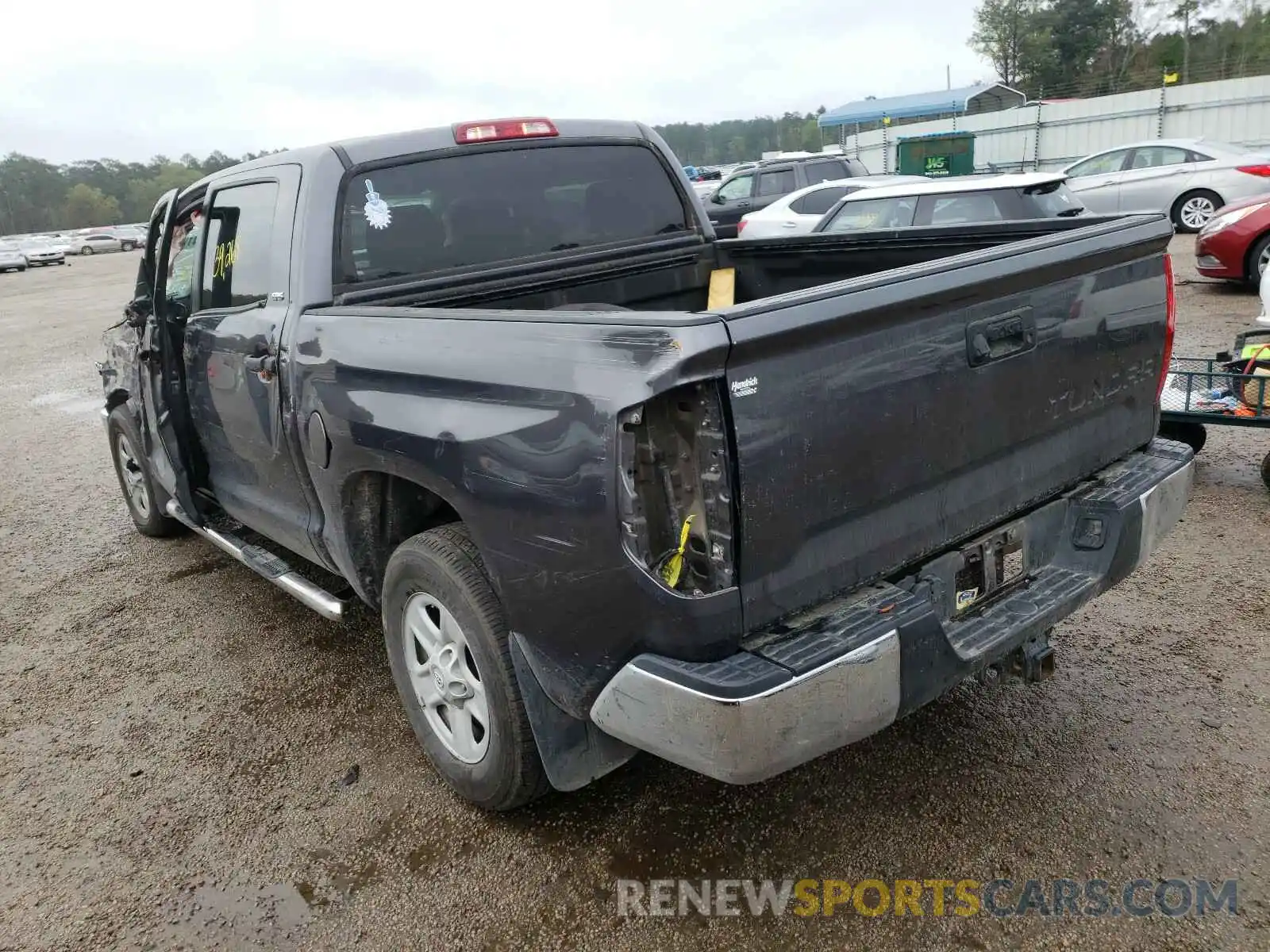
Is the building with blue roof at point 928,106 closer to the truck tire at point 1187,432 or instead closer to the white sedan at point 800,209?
the white sedan at point 800,209

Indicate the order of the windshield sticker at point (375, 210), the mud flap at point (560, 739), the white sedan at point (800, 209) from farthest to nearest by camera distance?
the white sedan at point (800, 209) → the windshield sticker at point (375, 210) → the mud flap at point (560, 739)

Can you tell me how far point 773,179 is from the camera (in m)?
17.1

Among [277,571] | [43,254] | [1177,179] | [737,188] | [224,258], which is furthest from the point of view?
[43,254]

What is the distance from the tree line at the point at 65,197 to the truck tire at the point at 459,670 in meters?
85.7

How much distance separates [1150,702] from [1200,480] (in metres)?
2.54

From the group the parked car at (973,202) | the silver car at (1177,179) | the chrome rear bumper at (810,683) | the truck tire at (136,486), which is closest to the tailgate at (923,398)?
the chrome rear bumper at (810,683)

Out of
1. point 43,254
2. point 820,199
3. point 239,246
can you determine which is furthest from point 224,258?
point 43,254

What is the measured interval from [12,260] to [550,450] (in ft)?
158

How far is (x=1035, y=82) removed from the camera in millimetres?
61000

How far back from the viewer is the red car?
9.61 meters

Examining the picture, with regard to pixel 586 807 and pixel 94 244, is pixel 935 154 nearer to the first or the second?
pixel 586 807

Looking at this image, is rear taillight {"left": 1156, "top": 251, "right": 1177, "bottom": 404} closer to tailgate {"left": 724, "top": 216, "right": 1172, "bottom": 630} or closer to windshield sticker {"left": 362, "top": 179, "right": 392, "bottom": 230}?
tailgate {"left": 724, "top": 216, "right": 1172, "bottom": 630}

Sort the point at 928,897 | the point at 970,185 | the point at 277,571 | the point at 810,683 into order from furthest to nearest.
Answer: the point at 970,185, the point at 277,571, the point at 928,897, the point at 810,683

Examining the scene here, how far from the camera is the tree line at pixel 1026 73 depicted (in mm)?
51938
